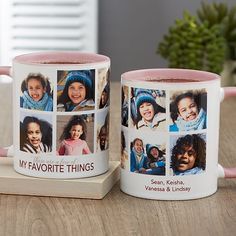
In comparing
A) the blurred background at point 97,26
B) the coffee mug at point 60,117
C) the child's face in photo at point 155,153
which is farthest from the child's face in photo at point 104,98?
the blurred background at point 97,26

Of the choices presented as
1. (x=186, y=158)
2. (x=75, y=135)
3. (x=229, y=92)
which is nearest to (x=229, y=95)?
(x=229, y=92)

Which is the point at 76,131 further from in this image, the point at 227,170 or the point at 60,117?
the point at 227,170

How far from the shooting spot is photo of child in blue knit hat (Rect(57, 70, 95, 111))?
975mm

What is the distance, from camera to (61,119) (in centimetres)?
98

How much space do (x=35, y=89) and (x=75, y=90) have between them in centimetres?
5

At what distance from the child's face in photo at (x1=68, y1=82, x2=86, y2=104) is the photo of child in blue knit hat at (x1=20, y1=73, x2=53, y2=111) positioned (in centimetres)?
3

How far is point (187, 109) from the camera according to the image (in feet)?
3.14

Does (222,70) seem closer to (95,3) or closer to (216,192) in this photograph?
(216,192)

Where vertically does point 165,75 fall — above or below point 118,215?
above

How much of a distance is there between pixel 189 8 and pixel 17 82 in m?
2.57

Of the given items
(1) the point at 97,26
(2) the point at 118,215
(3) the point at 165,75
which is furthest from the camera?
(1) the point at 97,26

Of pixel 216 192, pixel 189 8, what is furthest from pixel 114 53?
pixel 216 192

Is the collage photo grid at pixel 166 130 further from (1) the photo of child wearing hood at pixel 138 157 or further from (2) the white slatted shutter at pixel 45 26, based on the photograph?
(2) the white slatted shutter at pixel 45 26

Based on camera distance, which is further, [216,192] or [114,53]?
[114,53]
